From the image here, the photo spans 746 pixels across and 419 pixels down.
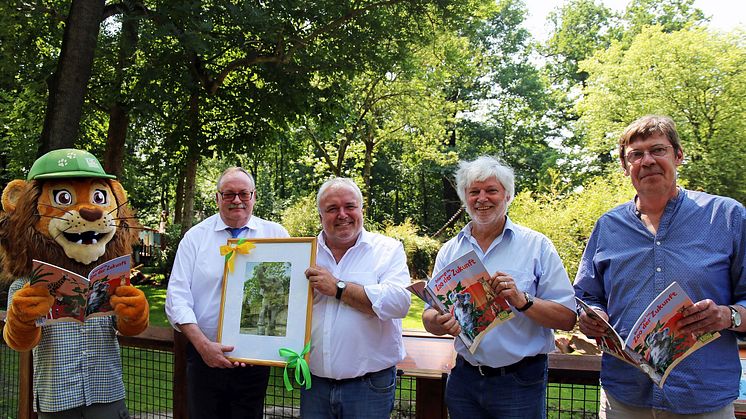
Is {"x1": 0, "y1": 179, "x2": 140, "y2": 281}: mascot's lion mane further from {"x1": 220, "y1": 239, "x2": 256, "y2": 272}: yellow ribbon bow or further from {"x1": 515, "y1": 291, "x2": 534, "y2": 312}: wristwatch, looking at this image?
{"x1": 515, "y1": 291, "x2": 534, "y2": 312}: wristwatch

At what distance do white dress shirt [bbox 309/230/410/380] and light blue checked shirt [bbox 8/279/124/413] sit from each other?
1.19 m

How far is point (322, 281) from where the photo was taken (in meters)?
2.60

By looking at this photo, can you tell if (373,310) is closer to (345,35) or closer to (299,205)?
(345,35)

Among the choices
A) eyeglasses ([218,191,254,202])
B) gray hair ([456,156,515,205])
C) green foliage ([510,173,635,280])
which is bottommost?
eyeglasses ([218,191,254,202])

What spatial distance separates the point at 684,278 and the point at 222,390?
233 centimetres

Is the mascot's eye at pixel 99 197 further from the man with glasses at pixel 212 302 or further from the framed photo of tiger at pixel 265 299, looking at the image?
the framed photo of tiger at pixel 265 299

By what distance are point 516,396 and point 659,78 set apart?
2119 centimetres

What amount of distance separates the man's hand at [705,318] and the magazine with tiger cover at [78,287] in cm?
261

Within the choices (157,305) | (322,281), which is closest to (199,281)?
(322,281)

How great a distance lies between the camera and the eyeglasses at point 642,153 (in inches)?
91.5

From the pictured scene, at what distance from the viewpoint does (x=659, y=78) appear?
20.3m

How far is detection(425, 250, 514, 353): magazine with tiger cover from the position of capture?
242 centimetres

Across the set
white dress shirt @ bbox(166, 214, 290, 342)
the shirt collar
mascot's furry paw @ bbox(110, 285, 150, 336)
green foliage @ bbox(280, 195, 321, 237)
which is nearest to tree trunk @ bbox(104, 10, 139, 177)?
the shirt collar

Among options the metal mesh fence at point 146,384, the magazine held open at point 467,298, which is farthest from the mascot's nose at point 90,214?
the magazine held open at point 467,298
